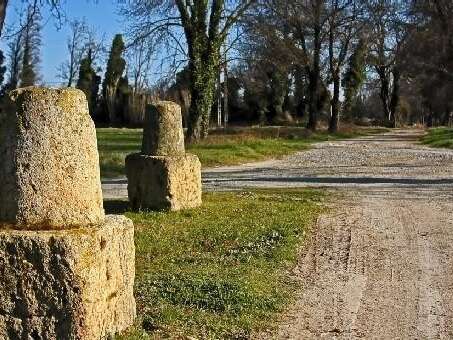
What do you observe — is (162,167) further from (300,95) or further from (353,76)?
(300,95)

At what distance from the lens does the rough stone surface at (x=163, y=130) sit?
10.8 m

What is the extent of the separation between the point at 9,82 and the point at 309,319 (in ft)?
191

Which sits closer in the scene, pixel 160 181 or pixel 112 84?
pixel 160 181

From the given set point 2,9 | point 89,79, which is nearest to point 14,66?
point 89,79

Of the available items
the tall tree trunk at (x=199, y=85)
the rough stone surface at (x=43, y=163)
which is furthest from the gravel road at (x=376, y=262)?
the tall tree trunk at (x=199, y=85)

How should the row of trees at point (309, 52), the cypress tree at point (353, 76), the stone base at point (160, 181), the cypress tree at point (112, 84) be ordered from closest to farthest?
the stone base at point (160, 181), the row of trees at point (309, 52), the cypress tree at point (353, 76), the cypress tree at point (112, 84)

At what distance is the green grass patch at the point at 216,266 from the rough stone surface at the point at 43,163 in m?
1.05

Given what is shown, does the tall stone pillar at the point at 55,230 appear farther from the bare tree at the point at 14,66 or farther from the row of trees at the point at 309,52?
the bare tree at the point at 14,66

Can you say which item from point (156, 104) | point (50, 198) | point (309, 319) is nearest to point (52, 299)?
point (50, 198)

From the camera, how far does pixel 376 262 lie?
25.1ft

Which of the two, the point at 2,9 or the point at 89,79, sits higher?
the point at 89,79

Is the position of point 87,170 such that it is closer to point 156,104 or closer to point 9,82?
point 156,104

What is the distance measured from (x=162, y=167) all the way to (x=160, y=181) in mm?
222

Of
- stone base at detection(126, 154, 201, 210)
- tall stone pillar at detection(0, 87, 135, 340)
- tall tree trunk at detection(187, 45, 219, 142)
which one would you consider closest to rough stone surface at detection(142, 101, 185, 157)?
stone base at detection(126, 154, 201, 210)
